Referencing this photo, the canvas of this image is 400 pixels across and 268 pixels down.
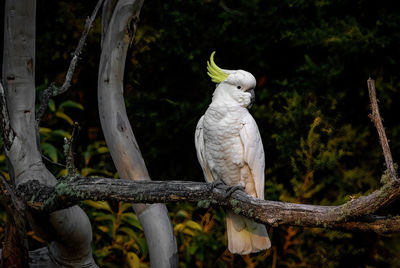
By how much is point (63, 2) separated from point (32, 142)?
4.60 feet

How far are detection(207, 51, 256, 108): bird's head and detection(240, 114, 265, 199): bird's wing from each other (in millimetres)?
77

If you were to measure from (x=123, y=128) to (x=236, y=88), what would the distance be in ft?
2.28

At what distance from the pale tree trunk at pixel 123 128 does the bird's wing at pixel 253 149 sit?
22.1 inches

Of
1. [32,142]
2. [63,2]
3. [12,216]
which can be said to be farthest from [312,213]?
[63,2]

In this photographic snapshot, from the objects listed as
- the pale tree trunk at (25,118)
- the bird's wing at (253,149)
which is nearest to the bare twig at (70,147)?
the pale tree trunk at (25,118)

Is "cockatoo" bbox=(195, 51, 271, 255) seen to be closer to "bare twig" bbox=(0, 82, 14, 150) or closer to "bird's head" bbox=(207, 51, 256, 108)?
"bird's head" bbox=(207, 51, 256, 108)

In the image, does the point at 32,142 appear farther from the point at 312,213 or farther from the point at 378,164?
the point at 378,164

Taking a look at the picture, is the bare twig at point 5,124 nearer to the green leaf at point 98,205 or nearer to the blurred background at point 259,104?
the blurred background at point 259,104

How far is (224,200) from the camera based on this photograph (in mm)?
1652

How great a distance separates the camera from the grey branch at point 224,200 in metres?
1.22

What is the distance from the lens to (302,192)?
291cm

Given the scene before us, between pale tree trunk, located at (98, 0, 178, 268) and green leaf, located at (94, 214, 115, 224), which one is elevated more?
pale tree trunk, located at (98, 0, 178, 268)

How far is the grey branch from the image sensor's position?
4.00 feet

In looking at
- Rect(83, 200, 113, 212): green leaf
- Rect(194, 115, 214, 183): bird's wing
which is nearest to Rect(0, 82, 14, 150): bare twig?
Rect(194, 115, 214, 183): bird's wing
